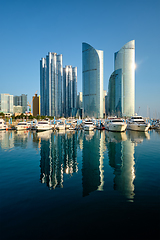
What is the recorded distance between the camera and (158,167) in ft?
53.9

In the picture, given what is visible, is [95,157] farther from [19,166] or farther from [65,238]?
[65,238]

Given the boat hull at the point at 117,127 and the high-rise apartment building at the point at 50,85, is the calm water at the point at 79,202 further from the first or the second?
the high-rise apartment building at the point at 50,85

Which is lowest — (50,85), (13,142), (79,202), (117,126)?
(13,142)

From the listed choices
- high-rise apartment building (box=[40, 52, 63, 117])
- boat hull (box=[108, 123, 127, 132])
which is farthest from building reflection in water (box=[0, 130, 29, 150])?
high-rise apartment building (box=[40, 52, 63, 117])

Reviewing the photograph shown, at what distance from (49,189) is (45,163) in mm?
6957

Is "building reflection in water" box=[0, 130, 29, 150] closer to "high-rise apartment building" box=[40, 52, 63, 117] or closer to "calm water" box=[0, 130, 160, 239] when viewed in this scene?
"calm water" box=[0, 130, 160, 239]

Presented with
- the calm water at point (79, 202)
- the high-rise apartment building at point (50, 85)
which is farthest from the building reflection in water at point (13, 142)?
the high-rise apartment building at point (50, 85)

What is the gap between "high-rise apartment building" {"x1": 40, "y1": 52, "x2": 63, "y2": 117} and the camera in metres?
189

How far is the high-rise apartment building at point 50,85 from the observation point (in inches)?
7426

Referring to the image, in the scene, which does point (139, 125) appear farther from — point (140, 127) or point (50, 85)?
point (50, 85)

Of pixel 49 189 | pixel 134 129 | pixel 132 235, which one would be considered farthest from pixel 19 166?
pixel 134 129

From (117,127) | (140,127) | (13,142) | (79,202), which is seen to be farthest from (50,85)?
(79,202)

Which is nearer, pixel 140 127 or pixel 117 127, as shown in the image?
pixel 117 127

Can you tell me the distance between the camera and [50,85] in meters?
188
